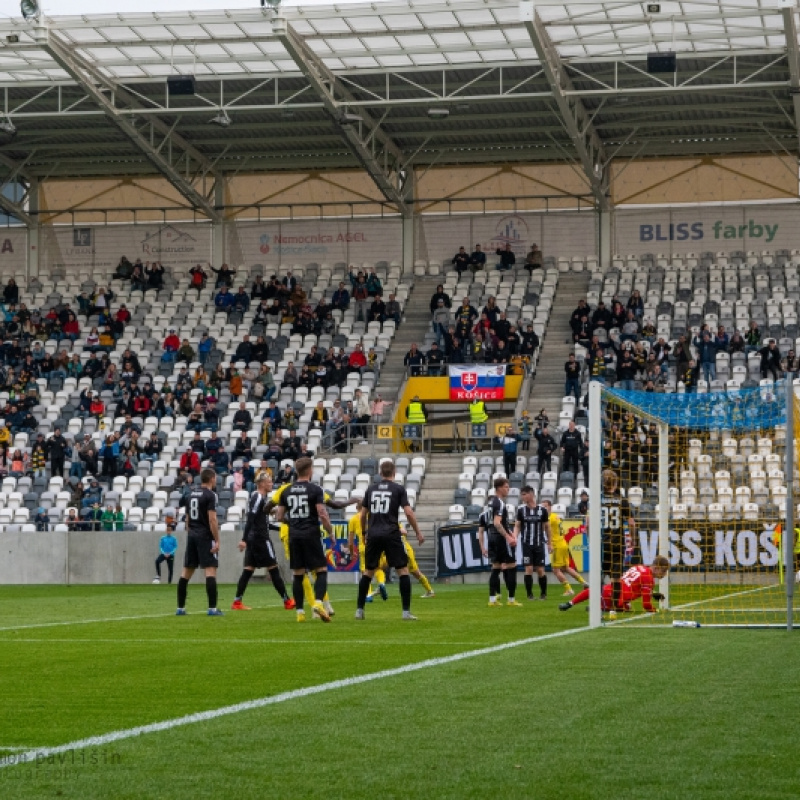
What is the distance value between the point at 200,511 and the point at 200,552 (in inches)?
20.7

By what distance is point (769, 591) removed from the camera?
26.5 m

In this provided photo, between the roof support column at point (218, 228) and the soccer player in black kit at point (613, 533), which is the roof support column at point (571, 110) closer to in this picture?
the roof support column at point (218, 228)

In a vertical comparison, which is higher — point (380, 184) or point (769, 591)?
point (380, 184)

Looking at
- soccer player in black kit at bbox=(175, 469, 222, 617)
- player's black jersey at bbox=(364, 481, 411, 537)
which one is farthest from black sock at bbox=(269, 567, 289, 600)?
player's black jersey at bbox=(364, 481, 411, 537)

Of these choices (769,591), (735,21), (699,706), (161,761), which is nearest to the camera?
(161,761)

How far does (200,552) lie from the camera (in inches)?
752

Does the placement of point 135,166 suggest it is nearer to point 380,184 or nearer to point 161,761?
point 380,184

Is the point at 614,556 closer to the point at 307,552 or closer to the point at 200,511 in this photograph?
the point at 307,552

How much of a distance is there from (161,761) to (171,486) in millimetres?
33089

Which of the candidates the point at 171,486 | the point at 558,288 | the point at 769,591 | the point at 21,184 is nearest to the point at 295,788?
the point at 769,591

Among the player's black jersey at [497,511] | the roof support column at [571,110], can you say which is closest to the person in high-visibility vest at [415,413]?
the roof support column at [571,110]

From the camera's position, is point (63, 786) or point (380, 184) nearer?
point (63, 786)

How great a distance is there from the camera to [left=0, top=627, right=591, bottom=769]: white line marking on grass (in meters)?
7.30

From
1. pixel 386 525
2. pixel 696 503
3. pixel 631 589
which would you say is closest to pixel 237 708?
pixel 386 525
